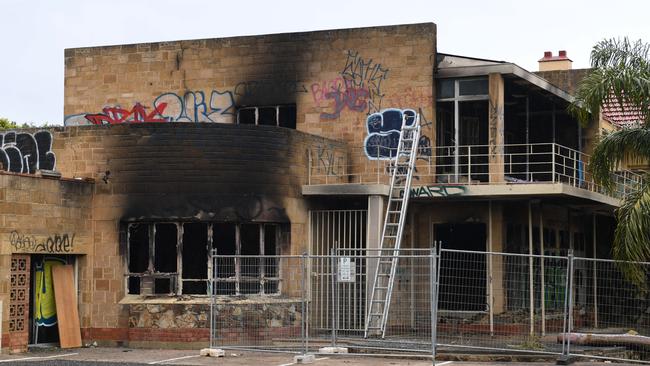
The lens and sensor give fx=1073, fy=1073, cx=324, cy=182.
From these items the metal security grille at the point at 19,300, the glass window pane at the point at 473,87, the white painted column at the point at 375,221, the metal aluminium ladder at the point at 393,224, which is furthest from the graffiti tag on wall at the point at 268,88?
the metal security grille at the point at 19,300

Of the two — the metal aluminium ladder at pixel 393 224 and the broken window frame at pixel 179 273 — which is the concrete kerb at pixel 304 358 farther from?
the broken window frame at pixel 179 273

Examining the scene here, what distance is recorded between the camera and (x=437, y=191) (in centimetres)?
2348

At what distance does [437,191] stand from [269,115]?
18.6ft

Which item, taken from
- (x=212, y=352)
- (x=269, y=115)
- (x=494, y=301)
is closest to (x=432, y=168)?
(x=494, y=301)

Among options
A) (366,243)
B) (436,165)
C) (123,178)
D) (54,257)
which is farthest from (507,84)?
(54,257)

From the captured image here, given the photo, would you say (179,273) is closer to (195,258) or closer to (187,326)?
(195,258)

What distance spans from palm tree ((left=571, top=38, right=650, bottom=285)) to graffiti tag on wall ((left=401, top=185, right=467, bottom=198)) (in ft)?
9.75

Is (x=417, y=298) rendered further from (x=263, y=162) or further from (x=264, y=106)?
(x=264, y=106)

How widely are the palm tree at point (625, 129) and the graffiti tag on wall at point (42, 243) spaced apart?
34.7 feet

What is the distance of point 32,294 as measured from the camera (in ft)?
69.3

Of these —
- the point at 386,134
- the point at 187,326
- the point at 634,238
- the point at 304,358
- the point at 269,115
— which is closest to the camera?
the point at 304,358

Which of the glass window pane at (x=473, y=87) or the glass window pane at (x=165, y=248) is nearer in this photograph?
the glass window pane at (x=165, y=248)

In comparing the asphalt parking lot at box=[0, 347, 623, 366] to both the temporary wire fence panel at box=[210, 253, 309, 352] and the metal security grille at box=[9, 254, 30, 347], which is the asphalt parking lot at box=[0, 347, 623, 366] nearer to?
the metal security grille at box=[9, 254, 30, 347]

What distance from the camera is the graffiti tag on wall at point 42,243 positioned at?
20312 millimetres
